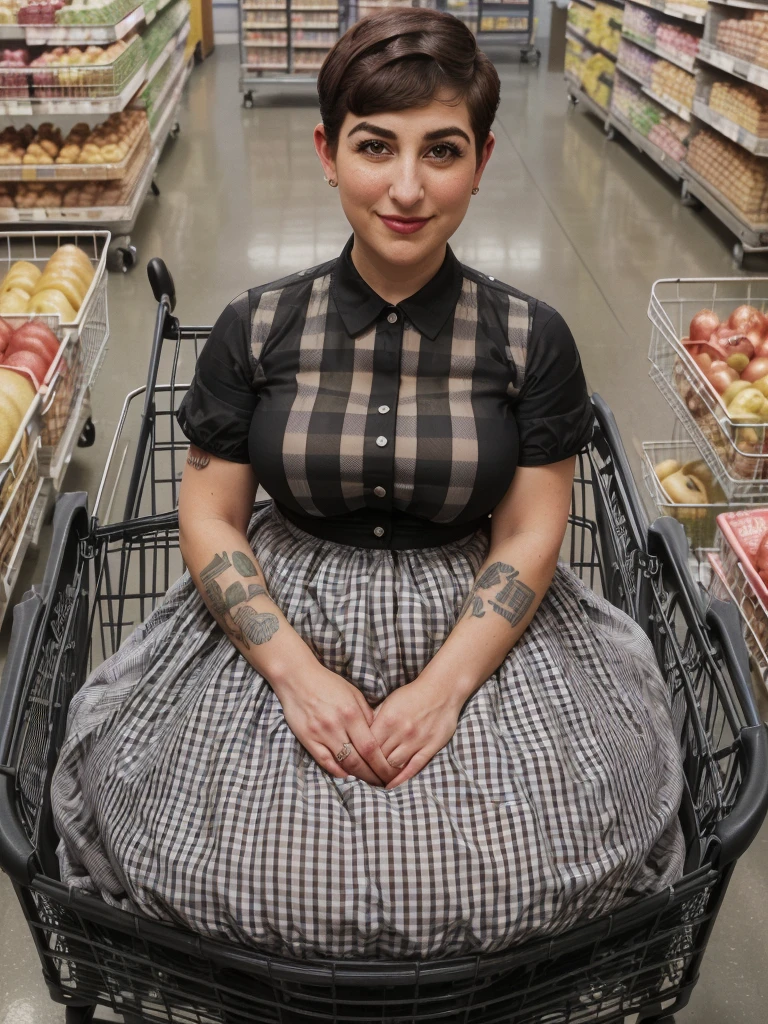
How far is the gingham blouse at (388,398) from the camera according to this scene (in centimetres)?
142

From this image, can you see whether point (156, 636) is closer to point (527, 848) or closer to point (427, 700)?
point (427, 700)

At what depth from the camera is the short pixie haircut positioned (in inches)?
50.0

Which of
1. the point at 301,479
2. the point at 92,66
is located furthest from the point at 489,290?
the point at 92,66

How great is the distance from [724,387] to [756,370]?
0.16 metres

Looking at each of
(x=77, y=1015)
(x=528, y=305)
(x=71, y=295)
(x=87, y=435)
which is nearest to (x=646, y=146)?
(x=71, y=295)

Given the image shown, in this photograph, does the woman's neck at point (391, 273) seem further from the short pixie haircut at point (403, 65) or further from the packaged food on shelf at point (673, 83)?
the packaged food on shelf at point (673, 83)

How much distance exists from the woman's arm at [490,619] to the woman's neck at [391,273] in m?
0.32

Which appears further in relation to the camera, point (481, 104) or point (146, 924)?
point (481, 104)

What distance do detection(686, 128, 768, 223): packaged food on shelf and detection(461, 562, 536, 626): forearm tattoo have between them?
4.81 meters

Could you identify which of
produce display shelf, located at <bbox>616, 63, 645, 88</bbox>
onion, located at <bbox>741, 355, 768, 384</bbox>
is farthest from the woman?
produce display shelf, located at <bbox>616, 63, 645, 88</bbox>

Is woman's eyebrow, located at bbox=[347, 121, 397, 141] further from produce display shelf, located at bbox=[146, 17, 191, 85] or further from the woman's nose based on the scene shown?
produce display shelf, located at bbox=[146, 17, 191, 85]

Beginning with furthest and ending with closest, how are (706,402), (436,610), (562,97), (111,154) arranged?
(562,97)
(111,154)
(706,402)
(436,610)

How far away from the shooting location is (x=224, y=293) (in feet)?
16.6

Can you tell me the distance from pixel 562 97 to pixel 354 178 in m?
10.1
